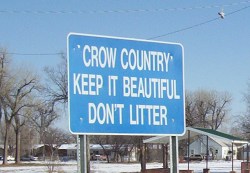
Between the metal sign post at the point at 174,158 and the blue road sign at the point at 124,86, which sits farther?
the metal sign post at the point at 174,158

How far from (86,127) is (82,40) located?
0.55 m

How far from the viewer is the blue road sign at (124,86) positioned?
322 centimetres

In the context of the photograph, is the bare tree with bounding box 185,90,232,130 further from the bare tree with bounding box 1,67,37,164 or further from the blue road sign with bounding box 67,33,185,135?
the blue road sign with bounding box 67,33,185,135

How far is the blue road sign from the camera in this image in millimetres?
3217

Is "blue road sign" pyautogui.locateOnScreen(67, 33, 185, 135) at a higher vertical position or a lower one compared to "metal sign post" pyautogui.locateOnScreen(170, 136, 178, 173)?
higher

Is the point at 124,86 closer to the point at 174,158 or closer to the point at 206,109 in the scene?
the point at 174,158

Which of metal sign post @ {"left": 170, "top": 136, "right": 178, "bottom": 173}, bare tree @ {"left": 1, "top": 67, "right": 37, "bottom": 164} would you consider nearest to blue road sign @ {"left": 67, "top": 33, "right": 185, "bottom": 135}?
metal sign post @ {"left": 170, "top": 136, "right": 178, "bottom": 173}

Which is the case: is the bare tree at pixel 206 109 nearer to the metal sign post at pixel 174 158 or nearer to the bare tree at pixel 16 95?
the bare tree at pixel 16 95

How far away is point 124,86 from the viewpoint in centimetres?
337

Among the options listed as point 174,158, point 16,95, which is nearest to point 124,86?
point 174,158

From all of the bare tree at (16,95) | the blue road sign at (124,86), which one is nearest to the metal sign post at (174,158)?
the blue road sign at (124,86)

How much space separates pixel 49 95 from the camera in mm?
52719

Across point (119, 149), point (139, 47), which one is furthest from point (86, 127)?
point (119, 149)

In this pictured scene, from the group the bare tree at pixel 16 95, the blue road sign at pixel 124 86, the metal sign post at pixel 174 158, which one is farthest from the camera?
the bare tree at pixel 16 95
